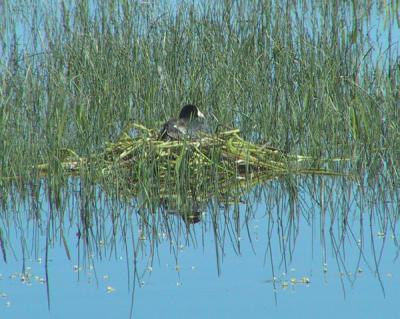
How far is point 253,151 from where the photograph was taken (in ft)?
25.6

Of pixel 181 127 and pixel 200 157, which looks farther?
pixel 181 127

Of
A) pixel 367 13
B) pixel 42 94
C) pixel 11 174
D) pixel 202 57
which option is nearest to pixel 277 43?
pixel 202 57

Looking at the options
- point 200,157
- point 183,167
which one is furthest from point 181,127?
point 183,167

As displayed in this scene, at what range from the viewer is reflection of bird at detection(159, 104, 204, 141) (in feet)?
25.3

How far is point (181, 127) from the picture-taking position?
25.4 ft

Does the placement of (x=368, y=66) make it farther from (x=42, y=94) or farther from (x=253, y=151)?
(x=42, y=94)

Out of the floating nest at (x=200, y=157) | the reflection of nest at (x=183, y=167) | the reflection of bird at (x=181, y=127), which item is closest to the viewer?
the reflection of nest at (x=183, y=167)

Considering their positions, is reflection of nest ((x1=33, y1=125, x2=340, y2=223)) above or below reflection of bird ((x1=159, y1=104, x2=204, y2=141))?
below

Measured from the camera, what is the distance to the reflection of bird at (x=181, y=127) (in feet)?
25.3

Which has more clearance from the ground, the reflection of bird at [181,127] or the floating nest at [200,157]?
the reflection of bird at [181,127]

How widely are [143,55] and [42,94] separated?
3.39ft

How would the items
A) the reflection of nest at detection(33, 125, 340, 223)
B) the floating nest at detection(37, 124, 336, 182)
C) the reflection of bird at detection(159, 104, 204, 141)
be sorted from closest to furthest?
the reflection of nest at detection(33, 125, 340, 223) < the floating nest at detection(37, 124, 336, 182) < the reflection of bird at detection(159, 104, 204, 141)

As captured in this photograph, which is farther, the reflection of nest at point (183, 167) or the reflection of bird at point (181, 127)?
the reflection of bird at point (181, 127)

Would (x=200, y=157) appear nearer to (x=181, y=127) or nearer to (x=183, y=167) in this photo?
(x=181, y=127)
